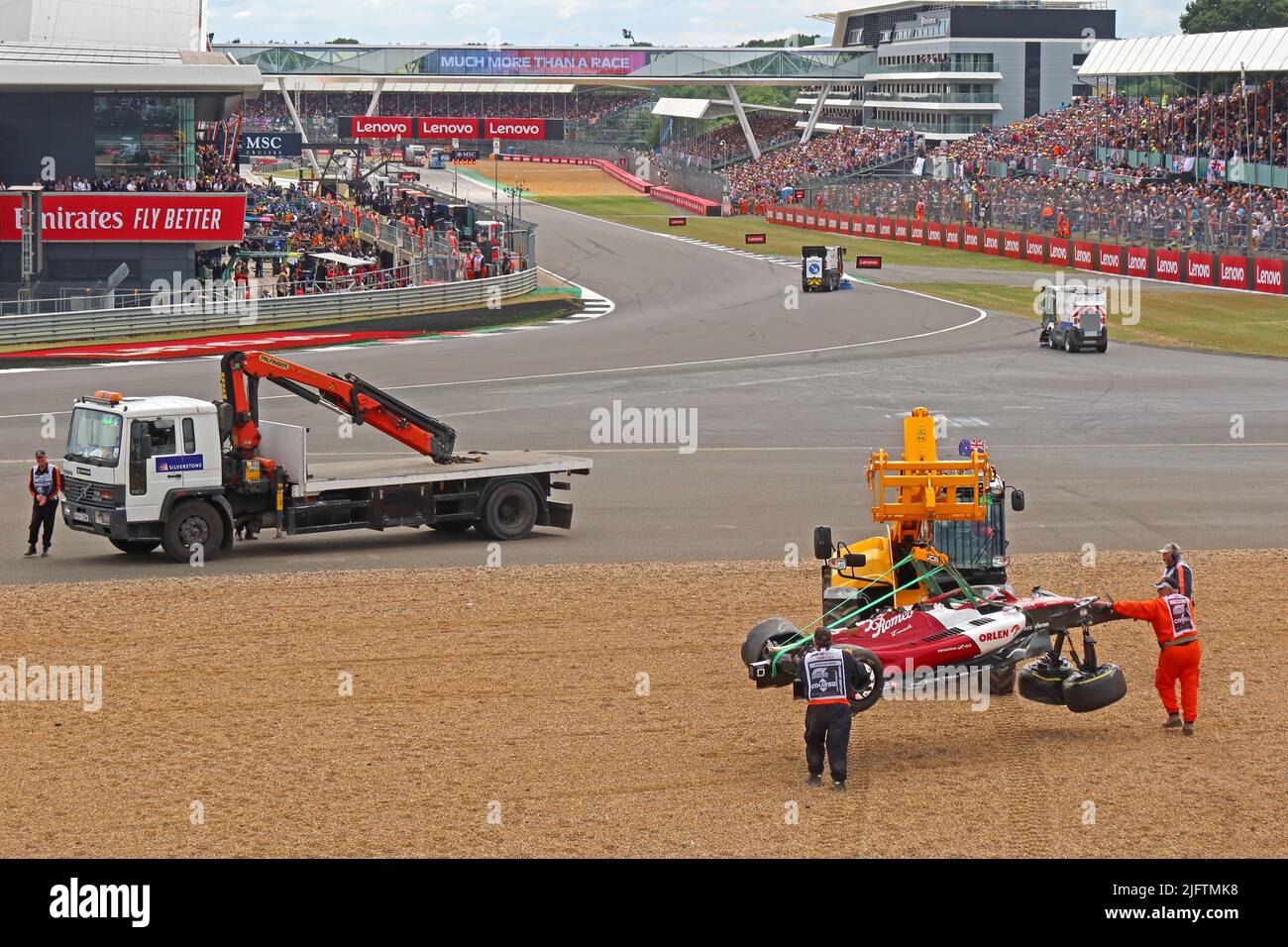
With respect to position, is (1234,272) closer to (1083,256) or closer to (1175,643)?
(1083,256)

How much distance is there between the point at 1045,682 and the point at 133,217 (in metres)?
41.8

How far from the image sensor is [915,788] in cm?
1262

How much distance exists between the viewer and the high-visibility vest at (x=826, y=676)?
12391mm

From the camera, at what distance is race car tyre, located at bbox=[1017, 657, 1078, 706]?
13719 millimetres

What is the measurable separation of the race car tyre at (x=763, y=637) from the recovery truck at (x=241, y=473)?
28.8 ft

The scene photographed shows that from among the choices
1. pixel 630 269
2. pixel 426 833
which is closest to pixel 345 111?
pixel 630 269

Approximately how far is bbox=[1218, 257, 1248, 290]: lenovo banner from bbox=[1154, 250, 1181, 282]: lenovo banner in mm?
2031

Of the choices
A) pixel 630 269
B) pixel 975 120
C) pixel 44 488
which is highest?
pixel 975 120

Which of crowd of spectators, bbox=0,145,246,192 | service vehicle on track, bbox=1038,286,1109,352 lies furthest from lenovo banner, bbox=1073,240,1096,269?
Answer: crowd of spectators, bbox=0,145,246,192

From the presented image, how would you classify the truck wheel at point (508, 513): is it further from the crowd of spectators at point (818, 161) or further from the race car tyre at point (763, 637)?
the crowd of spectators at point (818, 161)

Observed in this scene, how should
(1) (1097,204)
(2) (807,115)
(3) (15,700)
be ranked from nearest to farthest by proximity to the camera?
(3) (15,700) < (1) (1097,204) < (2) (807,115)

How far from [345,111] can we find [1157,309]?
425 feet

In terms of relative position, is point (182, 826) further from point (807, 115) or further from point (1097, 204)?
point (807, 115)

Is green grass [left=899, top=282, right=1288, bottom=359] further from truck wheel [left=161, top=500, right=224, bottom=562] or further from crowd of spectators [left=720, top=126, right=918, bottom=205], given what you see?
crowd of spectators [left=720, top=126, right=918, bottom=205]
